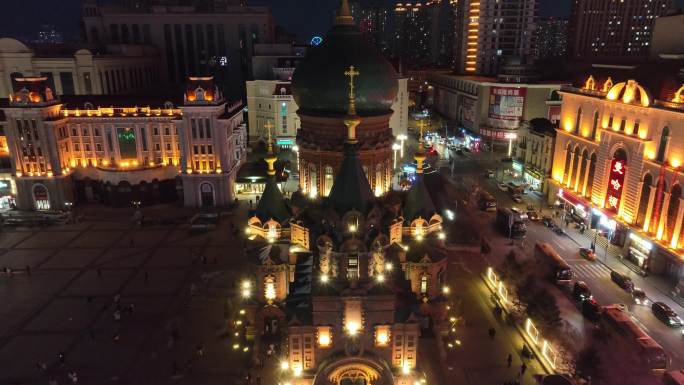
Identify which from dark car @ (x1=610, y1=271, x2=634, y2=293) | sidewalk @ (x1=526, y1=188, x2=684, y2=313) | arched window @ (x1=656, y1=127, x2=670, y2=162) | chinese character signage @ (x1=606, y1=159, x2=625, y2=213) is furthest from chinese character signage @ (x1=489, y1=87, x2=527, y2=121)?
dark car @ (x1=610, y1=271, x2=634, y2=293)

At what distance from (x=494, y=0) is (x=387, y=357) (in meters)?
122

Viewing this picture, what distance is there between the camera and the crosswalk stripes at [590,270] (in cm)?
4819

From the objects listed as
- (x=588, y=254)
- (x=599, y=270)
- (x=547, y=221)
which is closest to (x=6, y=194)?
(x=547, y=221)

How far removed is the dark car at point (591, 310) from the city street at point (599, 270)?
3.28 m

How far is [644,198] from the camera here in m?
50.0

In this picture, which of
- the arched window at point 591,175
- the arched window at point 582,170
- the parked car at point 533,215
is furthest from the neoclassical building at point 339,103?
the arched window at point 582,170

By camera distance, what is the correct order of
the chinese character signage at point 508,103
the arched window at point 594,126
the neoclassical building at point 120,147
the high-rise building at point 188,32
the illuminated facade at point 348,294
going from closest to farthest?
the illuminated facade at point 348,294, the arched window at point 594,126, the neoclassical building at point 120,147, the chinese character signage at point 508,103, the high-rise building at point 188,32

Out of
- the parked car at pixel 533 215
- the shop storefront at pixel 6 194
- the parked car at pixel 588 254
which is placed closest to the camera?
the parked car at pixel 588 254

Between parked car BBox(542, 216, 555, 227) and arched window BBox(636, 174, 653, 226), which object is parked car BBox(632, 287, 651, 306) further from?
parked car BBox(542, 216, 555, 227)

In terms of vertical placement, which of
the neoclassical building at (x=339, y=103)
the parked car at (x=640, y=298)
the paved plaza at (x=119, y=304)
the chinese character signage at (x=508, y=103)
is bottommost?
the paved plaza at (x=119, y=304)

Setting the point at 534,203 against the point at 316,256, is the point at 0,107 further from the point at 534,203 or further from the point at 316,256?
the point at 534,203

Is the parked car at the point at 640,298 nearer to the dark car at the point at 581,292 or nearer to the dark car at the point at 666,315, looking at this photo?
the dark car at the point at 666,315

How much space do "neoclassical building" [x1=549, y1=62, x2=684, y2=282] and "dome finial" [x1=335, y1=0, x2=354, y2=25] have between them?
110 feet

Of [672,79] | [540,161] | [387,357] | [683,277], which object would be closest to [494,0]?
[540,161]
